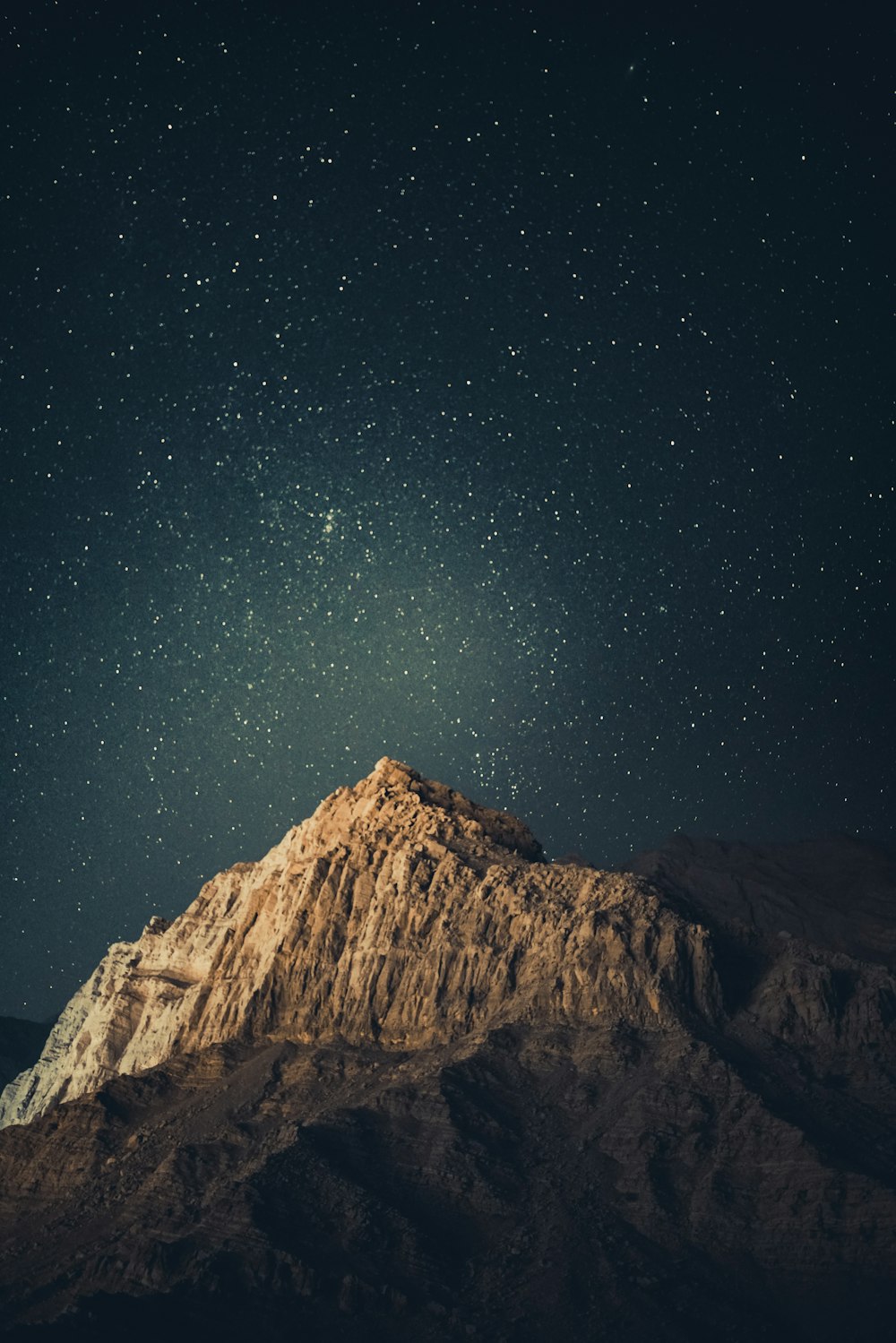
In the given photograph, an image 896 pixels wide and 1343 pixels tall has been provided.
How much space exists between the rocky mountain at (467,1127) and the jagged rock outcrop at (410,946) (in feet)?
1.16

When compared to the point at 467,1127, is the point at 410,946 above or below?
above

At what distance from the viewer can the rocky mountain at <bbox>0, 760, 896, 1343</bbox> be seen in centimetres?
8375

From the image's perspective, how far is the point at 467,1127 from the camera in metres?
101

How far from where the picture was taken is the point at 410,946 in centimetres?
12988

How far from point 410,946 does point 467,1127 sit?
3061 centimetres

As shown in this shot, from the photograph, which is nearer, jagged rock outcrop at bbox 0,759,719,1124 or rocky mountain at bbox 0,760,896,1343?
rocky mountain at bbox 0,760,896,1343

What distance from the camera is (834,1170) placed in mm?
91875

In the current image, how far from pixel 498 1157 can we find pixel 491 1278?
13235 mm

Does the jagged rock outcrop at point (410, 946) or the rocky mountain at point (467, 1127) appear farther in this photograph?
the jagged rock outcrop at point (410, 946)

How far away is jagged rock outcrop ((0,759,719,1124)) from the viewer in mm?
119750

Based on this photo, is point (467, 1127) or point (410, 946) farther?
point (410, 946)

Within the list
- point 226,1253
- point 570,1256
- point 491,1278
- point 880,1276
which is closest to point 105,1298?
point 226,1253

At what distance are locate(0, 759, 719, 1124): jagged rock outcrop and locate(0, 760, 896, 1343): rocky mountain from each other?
355 millimetres

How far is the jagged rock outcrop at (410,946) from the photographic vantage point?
120 m
